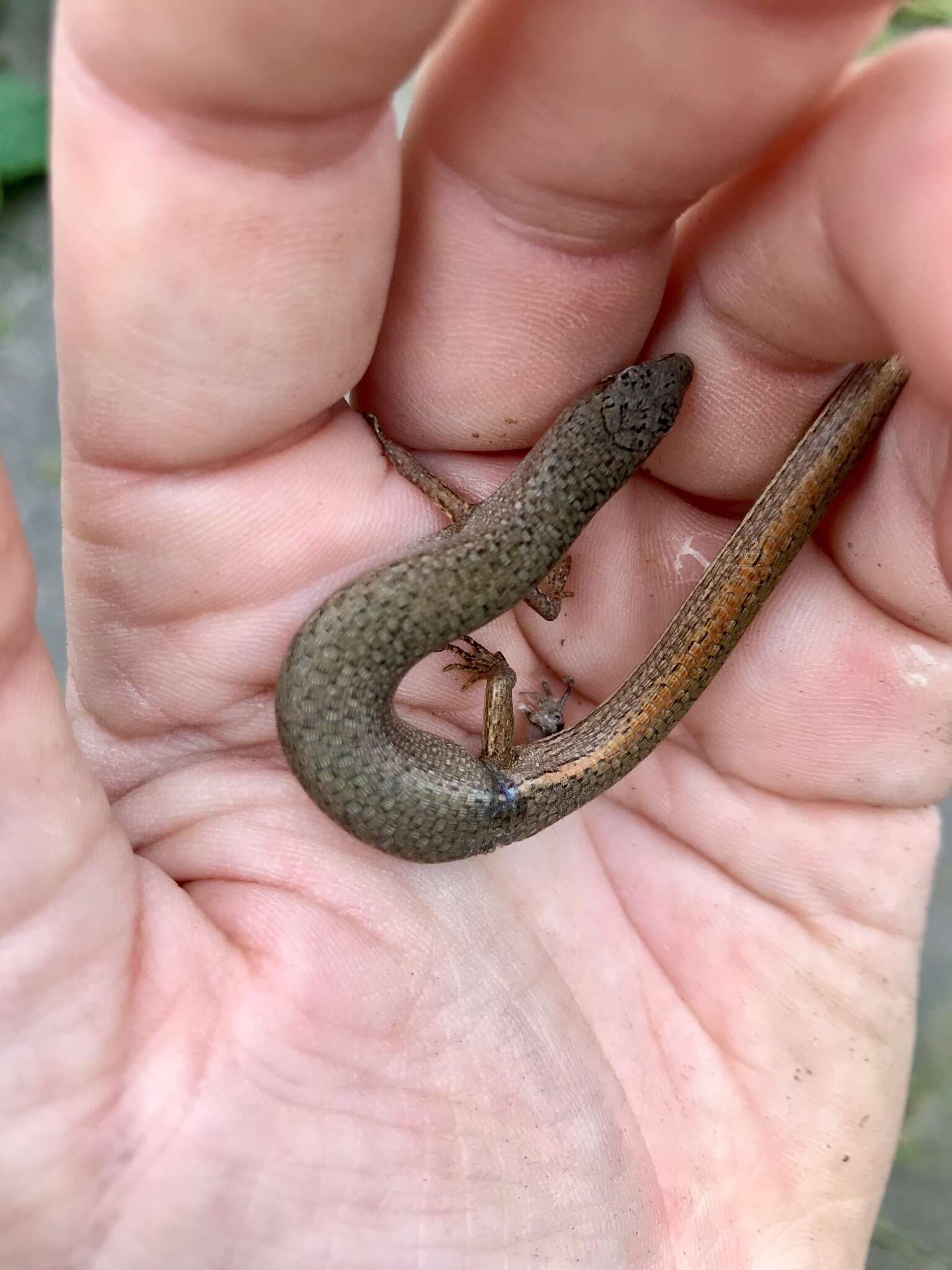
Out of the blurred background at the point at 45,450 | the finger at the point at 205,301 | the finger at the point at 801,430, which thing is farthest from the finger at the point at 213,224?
the blurred background at the point at 45,450

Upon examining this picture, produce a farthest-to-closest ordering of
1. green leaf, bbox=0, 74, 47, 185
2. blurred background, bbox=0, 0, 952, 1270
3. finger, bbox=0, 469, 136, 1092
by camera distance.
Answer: green leaf, bbox=0, 74, 47, 185 → blurred background, bbox=0, 0, 952, 1270 → finger, bbox=0, 469, 136, 1092

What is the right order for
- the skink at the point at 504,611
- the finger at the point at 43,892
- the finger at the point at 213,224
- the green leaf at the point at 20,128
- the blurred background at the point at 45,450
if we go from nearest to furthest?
the finger at the point at 213,224
the finger at the point at 43,892
the skink at the point at 504,611
the blurred background at the point at 45,450
the green leaf at the point at 20,128

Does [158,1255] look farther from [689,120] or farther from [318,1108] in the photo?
[689,120]

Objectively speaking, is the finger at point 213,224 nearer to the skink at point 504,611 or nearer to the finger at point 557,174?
the finger at point 557,174

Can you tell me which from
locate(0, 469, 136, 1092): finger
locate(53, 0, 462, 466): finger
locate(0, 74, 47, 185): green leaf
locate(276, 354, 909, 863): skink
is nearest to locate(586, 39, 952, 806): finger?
locate(276, 354, 909, 863): skink

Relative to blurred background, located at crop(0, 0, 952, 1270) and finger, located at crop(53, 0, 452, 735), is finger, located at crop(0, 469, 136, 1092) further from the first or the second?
blurred background, located at crop(0, 0, 952, 1270)

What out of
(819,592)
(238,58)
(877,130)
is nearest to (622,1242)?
(819,592)
